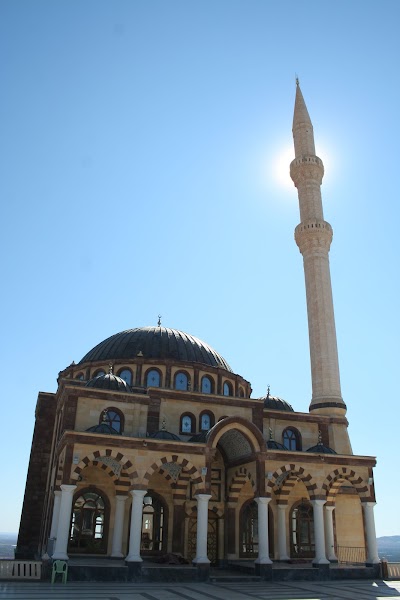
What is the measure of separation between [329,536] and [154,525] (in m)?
8.08

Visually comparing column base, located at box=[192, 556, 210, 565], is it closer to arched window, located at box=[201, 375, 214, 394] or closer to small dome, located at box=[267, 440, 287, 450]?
small dome, located at box=[267, 440, 287, 450]

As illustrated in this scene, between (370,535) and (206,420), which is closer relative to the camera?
(370,535)

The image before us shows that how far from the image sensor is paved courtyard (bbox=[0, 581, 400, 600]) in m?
14.3

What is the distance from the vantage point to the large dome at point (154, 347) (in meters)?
28.3

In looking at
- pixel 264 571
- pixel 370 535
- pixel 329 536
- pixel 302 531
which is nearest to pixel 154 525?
pixel 264 571

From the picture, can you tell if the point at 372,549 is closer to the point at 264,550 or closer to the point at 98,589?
the point at 264,550

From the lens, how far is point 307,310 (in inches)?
1257

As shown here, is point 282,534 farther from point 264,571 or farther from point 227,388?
point 227,388

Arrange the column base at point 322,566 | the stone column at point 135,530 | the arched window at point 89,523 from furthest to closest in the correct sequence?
the arched window at point 89,523 < the column base at point 322,566 < the stone column at point 135,530

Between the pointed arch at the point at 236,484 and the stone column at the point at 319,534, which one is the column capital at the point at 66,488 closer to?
the pointed arch at the point at 236,484

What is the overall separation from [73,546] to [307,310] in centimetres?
1858

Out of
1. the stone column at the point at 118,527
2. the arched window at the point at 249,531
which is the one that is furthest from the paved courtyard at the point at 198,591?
the arched window at the point at 249,531

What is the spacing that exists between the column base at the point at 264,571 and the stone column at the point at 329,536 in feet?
16.1

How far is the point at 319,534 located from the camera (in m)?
21.6
